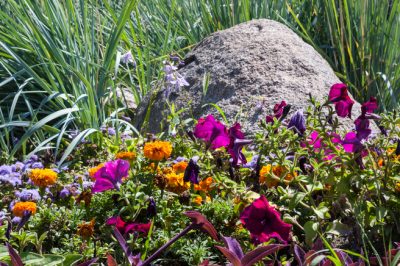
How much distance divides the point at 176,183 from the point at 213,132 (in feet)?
0.68

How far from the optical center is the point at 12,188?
2.95 m

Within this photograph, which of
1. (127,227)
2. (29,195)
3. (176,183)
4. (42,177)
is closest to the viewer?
(127,227)

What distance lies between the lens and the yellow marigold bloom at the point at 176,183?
7.69ft

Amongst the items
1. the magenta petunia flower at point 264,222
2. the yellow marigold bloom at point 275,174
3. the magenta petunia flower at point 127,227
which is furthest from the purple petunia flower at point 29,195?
the magenta petunia flower at point 264,222

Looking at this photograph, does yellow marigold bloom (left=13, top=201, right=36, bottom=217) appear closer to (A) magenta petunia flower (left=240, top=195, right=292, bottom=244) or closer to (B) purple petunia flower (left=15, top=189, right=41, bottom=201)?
(B) purple petunia flower (left=15, top=189, right=41, bottom=201)

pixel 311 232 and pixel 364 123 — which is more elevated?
pixel 364 123

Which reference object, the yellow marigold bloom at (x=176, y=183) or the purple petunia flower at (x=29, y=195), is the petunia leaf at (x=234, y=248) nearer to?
the yellow marigold bloom at (x=176, y=183)

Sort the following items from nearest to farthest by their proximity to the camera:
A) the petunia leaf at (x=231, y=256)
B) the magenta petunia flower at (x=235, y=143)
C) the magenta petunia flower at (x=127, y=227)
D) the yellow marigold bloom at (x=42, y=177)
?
the petunia leaf at (x=231, y=256) < the magenta petunia flower at (x=127, y=227) < the magenta petunia flower at (x=235, y=143) < the yellow marigold bloom at (x=42, y=177)

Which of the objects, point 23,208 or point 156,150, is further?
point 156,150

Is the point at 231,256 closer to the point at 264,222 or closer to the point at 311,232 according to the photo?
the point at 264,222

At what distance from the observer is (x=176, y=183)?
2352mm

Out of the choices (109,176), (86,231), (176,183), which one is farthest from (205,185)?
(86,231)

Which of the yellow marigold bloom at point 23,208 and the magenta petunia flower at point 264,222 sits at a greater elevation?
the magenta petunia flower at point 264,222

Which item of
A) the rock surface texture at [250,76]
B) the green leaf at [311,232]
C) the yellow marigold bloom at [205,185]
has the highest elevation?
the green leaf at [311,232]
